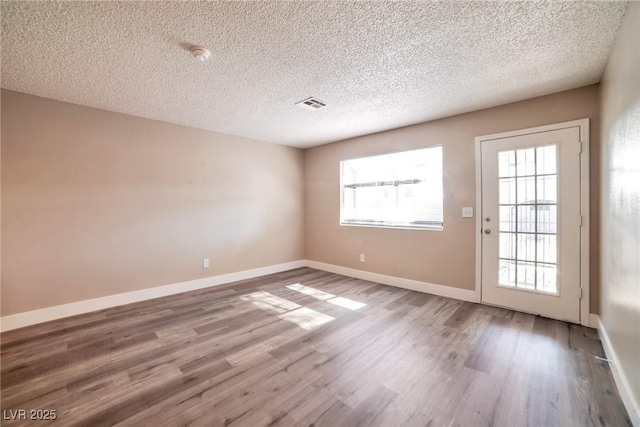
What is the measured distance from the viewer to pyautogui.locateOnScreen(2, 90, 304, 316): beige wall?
283cm

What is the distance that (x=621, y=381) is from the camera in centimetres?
174

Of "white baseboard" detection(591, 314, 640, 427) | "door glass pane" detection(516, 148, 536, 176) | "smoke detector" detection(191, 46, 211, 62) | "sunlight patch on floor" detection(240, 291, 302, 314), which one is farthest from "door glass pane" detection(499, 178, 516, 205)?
"smoke detector" detection(191, 46, 211, 62)

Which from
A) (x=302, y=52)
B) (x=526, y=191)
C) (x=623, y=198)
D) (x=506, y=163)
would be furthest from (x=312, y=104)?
(x=623, y=198)

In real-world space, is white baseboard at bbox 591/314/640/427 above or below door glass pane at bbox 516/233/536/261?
below

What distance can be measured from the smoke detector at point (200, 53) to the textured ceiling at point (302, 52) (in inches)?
1.9

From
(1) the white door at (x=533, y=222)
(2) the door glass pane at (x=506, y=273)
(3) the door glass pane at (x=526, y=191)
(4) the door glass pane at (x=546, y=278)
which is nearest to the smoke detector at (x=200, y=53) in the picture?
(1) the white door at (x=533, y=222)

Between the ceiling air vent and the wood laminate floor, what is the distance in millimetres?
2569

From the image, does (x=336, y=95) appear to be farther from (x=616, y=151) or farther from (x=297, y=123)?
(x=616, y=151)

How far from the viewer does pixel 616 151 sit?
1972 millimetres

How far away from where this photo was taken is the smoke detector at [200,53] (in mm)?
2065

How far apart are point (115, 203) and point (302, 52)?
10.2ft

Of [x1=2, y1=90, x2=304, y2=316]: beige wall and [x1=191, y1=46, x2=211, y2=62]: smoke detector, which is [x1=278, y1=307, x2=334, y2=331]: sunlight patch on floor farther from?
[x1=191, y1=46, x2=211, y2=62]: smoke detector

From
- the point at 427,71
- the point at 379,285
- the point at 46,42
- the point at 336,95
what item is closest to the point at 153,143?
the point at 46,42

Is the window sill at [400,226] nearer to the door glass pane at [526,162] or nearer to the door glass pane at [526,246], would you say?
the door glass pane at [526,246]
